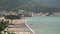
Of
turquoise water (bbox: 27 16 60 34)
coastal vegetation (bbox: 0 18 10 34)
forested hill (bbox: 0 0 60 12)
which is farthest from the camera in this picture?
turquoise water (bbox: 27 16 60 34)

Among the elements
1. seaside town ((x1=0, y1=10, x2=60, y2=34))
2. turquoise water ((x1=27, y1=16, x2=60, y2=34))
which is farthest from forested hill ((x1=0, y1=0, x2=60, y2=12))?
turquoise water ((x1=27, y1=16, x2=60, y2=34))

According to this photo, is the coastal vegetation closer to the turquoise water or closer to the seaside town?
the seaside town

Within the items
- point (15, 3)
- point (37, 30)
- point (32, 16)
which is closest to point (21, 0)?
point (15, 3)

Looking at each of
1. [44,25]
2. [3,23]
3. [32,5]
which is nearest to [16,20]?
[3,23]

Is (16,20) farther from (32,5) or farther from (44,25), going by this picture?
(44,25)

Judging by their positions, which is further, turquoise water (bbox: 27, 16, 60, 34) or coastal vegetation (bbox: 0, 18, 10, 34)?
turquoise water (bbox: 27, 16, 60, 34)

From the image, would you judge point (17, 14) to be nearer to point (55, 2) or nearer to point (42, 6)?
point (42, 6)
